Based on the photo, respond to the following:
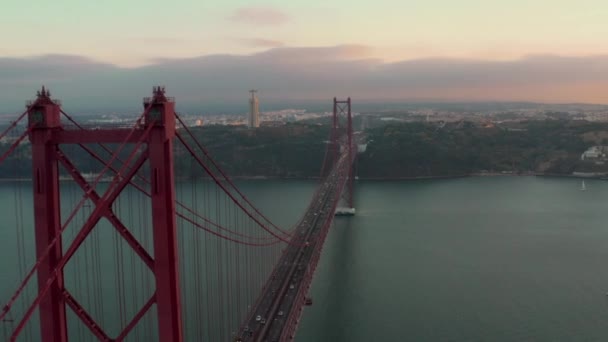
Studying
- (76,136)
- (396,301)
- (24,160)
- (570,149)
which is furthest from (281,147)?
(76,136)

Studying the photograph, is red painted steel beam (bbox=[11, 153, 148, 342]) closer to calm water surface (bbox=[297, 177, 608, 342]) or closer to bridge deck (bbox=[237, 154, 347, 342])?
bridge deck (bbox=[237, 154, 347, 342])

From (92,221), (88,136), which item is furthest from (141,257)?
(88,136)

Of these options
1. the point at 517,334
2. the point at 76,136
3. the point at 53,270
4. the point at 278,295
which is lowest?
the point at 517,334

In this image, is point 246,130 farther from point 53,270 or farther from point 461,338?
point 53,270

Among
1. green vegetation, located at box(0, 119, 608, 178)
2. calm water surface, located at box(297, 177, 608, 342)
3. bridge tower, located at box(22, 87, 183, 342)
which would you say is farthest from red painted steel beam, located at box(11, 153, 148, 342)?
green vegetation, located at box(0, 119, 608, 178)

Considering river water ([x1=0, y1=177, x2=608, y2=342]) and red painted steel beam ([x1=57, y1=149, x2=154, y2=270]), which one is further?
river water ([x1=0, y1=177, x2=608, y2=342])

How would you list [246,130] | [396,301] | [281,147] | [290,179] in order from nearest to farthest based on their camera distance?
[396,301] → [290,179] → [281,147] → [246,130]
